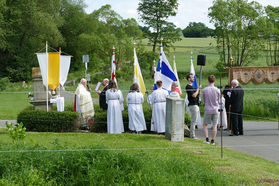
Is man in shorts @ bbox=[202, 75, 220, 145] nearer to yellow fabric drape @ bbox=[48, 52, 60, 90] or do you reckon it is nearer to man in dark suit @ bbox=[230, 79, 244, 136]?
man in dark suit @ bbox=[230, 79, 244, 136]

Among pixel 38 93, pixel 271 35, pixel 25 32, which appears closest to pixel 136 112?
pixel 38 93

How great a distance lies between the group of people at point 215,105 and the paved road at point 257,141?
2.06 ft

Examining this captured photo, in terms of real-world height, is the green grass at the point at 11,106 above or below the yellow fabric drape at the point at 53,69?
below

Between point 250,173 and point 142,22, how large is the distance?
148 ft

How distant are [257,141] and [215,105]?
2.59 m

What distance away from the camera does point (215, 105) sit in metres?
12.2

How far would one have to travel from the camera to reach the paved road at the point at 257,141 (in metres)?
11.7

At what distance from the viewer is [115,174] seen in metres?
8.09

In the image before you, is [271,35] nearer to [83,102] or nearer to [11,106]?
[11,106]

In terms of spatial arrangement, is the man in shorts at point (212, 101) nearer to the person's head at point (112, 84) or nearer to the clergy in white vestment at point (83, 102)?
the person's head at point (112, 84)

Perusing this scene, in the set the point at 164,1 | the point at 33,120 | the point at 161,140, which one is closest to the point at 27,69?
the point at 164,1

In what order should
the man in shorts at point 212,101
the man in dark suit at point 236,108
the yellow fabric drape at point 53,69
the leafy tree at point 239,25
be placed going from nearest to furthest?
the man in shorts at point 212,101
the man in dark suit at point 236,108
the yellow fabric drape at point 53,69
the leafy tree at point 239,25

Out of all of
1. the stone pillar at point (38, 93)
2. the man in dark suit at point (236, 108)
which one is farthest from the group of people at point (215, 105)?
the stone pillar at point (38, 93)

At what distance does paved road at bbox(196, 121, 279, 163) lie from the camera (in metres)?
11.7
